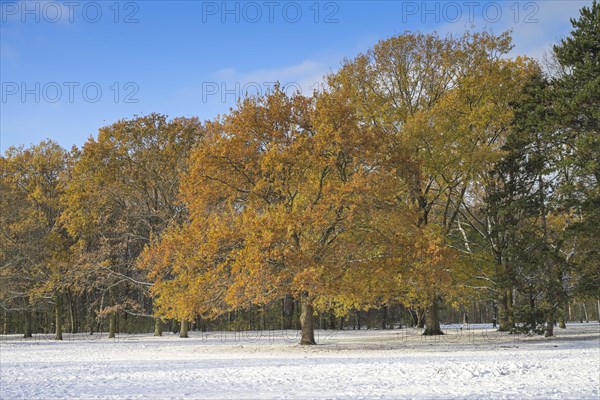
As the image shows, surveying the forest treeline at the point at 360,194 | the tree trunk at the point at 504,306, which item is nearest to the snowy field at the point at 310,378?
the forest treeline at the point at 360,194

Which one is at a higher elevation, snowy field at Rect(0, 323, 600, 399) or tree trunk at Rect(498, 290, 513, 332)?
tree trunk at Rect(498, 290, 513, 332)

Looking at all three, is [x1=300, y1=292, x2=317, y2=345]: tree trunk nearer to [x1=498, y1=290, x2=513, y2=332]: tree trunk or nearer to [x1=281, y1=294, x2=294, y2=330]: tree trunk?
[x1=498, y1=290, x2=513, y2=332]: tree trunk

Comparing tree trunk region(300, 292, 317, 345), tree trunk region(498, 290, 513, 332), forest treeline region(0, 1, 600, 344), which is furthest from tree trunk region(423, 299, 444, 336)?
tree trunk region(300, 292, 317, 345)

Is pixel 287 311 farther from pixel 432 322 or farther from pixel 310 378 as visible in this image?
pixel 310 378

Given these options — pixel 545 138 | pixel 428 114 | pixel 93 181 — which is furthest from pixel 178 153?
pixel 545 138

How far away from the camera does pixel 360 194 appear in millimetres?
25172

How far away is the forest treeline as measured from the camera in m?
25.7

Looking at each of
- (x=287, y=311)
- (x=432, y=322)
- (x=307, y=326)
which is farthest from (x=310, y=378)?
(x=287, y=311)

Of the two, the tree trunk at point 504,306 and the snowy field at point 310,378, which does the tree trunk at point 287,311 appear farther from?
the snowy field at point 310,378

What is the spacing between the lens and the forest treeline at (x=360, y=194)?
25656 millimetres

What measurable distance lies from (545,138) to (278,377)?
68.1 ft

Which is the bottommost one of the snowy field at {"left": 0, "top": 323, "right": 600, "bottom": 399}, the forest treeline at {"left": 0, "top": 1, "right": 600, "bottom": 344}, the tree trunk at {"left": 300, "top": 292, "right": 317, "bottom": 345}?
the snowy field at {"left": 0, "top": 323, "right": 600, "bottom": 399}

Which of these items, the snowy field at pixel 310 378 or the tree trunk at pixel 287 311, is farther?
the tree trunk at pixel 287 311

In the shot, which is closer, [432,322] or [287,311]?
[432,322]
